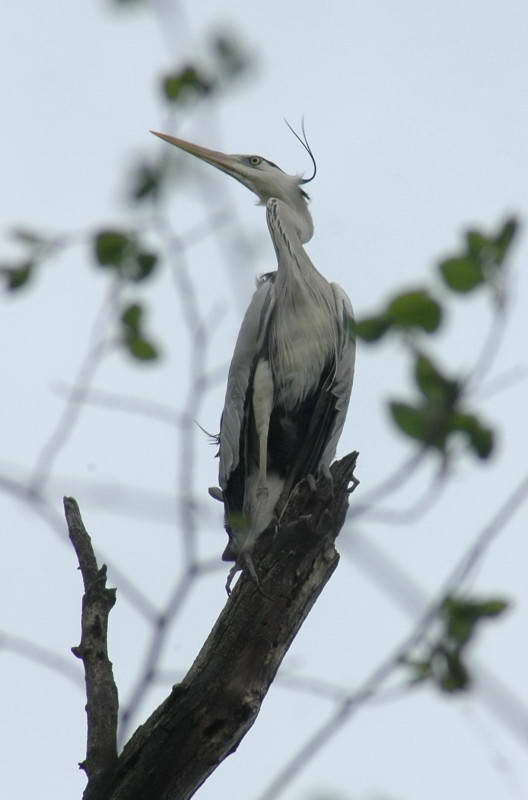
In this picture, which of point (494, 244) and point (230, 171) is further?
point (230, 171)

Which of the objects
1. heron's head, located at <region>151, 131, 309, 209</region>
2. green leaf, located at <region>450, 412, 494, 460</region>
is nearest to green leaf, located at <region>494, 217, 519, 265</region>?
green leaf, located at <region>450, 412, 494, 460</region>

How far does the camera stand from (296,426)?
5641mm

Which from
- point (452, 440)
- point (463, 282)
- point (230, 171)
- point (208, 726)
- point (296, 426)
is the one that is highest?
point (230, 171)

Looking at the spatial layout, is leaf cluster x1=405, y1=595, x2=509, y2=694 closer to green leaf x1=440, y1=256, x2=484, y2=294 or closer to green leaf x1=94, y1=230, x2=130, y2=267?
green leaf x1=440, y1=256, x2=484, y2=294

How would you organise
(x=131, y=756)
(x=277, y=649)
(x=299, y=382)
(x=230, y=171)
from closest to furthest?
(x=131, y=756)
(x=277, y=649)
(x=299, y=382)
(x=230, y=171)

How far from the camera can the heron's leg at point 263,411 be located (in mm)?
5418

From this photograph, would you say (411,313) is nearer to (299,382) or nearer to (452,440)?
(452,440)

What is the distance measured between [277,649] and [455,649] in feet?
8.26

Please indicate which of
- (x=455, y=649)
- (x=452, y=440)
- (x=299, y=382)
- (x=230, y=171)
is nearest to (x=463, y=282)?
(x=452, y=440)

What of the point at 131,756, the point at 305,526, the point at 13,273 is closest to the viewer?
the point at 13,273

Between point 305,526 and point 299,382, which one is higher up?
point 299,382

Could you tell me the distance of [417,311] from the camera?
65.1 inches

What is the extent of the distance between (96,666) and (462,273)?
107 inches

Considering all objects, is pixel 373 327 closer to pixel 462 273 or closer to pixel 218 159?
pixel 462 273
